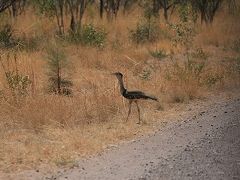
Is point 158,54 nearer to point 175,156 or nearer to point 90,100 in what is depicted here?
point 90,100

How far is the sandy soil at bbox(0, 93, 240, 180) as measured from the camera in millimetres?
6289

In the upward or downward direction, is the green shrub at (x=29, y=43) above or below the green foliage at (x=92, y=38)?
below

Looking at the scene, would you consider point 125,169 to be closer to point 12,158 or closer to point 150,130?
point 12,158

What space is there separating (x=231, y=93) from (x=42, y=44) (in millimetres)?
5955

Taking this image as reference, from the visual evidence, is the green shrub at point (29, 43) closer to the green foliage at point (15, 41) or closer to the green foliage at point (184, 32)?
the green foliage at point (15, 41)

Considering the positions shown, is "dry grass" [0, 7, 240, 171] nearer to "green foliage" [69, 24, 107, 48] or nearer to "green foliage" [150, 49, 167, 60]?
"green foliage" [150, 49, 167, 60]

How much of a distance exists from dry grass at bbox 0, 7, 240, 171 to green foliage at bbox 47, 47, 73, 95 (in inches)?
7.9

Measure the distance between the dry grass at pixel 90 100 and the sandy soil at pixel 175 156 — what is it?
0.31 metres

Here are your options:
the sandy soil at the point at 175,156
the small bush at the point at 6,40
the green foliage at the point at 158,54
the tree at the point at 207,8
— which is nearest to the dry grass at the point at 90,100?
the green foliage at the point at 158,54

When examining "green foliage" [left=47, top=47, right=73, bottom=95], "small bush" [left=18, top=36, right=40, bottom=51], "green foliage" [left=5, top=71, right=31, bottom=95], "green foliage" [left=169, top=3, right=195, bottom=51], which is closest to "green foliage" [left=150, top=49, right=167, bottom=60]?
"green foliage" [left=169, top=3, right=195, bottom=51]

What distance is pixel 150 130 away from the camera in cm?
841

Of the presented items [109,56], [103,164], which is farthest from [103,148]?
[109,56]

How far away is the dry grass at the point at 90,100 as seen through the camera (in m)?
7.29

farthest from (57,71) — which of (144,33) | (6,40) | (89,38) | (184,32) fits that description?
(144,33)
